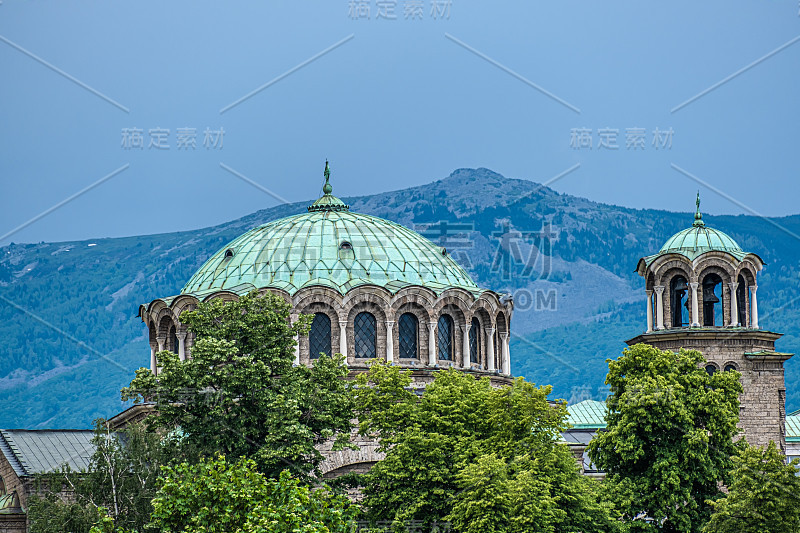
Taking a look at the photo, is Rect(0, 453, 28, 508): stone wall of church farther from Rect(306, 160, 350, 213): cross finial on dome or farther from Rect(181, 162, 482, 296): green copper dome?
Rect(306, 160, 350, 213): cross finial on dome

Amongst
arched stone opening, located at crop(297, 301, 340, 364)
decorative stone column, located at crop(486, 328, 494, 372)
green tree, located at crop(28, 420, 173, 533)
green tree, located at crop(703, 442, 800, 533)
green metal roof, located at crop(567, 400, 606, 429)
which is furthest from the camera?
green metal roof, located at crop(567, 400, 606, 429)

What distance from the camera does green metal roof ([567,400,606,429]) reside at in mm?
58728

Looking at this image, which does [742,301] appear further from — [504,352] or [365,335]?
[365,335]

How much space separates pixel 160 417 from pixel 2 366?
134 meters

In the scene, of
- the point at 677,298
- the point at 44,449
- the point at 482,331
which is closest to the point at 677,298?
the point at 677,298

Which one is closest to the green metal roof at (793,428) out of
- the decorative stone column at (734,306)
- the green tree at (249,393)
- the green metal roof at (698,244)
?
the decorative stone column at (734,306)

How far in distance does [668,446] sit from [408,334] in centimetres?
1043

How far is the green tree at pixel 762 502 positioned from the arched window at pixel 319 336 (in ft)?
48.8

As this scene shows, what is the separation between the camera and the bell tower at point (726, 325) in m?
54.7

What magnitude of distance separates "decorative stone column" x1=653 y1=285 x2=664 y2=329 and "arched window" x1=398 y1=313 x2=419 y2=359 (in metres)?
11.6

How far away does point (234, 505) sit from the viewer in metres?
33.2

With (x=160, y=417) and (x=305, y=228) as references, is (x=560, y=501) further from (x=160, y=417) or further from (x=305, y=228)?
(x=305, y=228)

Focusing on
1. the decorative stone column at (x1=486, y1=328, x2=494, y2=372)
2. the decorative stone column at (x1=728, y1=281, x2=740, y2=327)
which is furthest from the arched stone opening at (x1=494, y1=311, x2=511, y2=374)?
the decorative stone column at (x1=728, y1=281, x2=740, y2=327)

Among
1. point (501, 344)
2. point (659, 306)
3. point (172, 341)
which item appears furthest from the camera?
point (659, 306)
